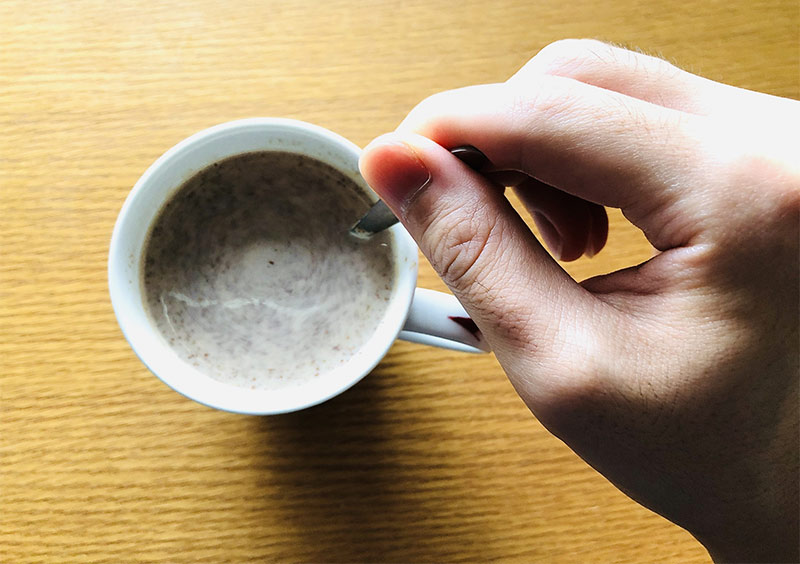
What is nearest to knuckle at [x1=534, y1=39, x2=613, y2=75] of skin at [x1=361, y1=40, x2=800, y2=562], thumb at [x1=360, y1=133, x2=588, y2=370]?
skin at [x1=361, y1=40, x2=800, y2=562]

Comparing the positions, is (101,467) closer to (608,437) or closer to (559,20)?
(608,437)

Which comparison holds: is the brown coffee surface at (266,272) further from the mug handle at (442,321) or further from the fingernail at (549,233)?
the fingernail at (549,233)

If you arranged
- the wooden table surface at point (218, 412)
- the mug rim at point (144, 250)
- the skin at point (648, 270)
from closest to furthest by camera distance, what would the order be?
the skin at point (648, 270) → the mug rim at point (144, 250) → the wooden table surface at point (218, 412)

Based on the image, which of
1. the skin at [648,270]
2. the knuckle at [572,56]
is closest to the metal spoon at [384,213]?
the skin at [648,270]

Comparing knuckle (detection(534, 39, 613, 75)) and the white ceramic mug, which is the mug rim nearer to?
the white ceramic mug

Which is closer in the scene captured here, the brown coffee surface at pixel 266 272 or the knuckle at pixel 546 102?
the knuckle at pixel 546 102

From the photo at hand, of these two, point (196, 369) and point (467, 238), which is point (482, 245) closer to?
point (467, 238)

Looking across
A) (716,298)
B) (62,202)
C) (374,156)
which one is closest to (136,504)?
(62,202)
